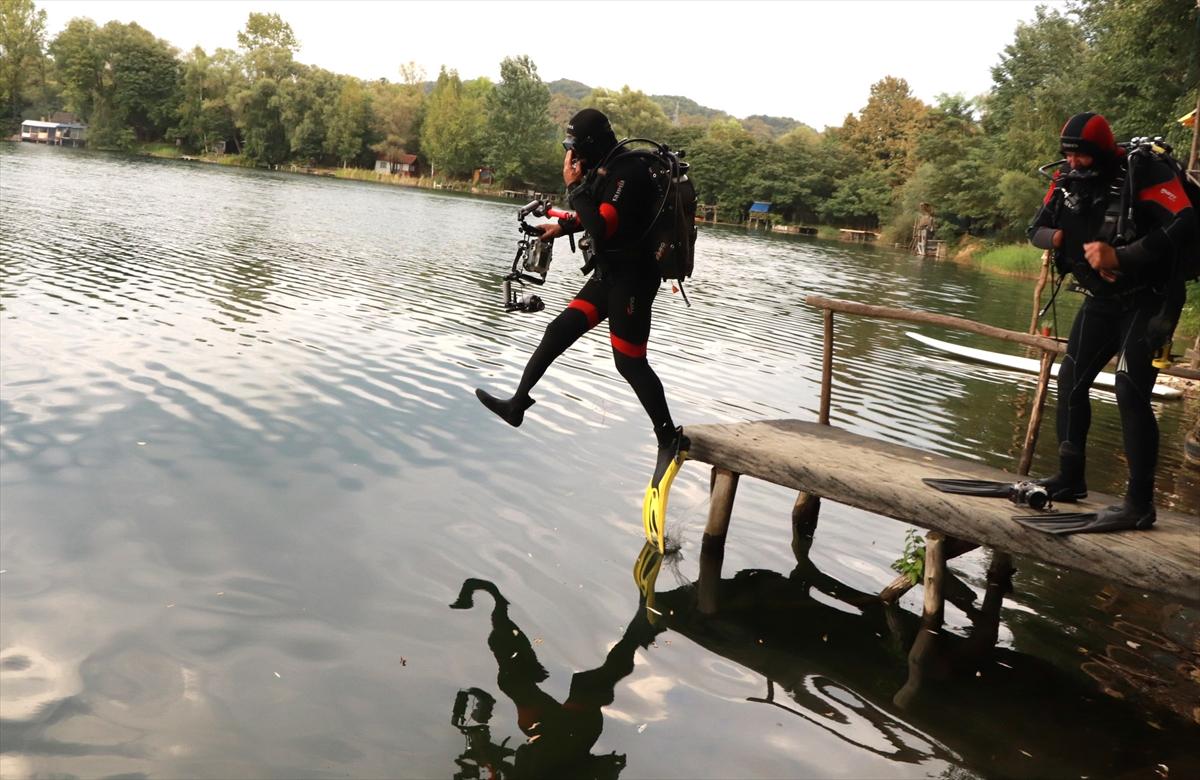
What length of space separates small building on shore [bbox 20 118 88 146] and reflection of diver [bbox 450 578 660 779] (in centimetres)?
16140

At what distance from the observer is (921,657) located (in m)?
6.08

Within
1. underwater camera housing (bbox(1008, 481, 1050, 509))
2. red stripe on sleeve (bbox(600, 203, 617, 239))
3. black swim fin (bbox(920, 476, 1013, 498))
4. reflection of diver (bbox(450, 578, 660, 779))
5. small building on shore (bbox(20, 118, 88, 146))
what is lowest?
reflection of diver (bbox(450, 578, 660, 779))

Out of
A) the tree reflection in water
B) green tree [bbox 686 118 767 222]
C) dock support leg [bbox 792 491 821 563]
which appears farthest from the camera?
green tree [bbox 686 118 767 222]

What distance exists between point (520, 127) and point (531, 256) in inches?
5231

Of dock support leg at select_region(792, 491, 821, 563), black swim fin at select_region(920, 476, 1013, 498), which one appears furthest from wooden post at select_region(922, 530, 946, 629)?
dock support leg at select_region(792, 491, 821, 563)

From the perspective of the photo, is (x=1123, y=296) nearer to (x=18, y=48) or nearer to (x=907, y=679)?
(x=907, y=679)

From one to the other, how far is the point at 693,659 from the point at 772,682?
50 cm

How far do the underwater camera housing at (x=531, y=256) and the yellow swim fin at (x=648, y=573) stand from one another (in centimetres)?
207

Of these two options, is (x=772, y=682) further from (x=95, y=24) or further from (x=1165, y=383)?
(x=95, y=24)

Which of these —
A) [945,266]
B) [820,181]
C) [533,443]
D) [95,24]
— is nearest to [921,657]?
[533,443]

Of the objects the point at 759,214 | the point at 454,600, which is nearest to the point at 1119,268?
the point at 454,600

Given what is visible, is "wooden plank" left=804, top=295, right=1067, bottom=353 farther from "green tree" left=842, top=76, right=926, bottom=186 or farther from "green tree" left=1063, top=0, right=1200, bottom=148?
"green tree" left=842, top=76, right=926, bottom=186

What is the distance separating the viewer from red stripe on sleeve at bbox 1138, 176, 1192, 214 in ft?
16.5

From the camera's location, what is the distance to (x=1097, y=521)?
5.44 meters
